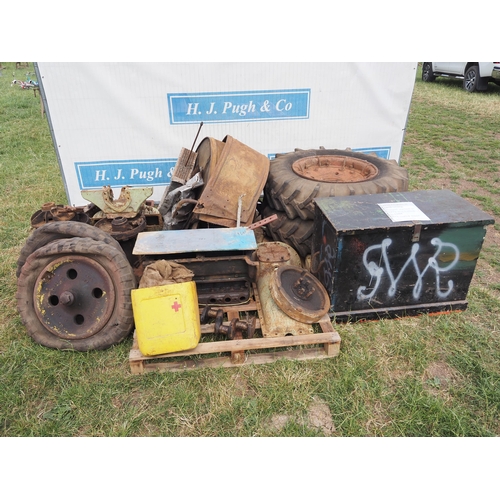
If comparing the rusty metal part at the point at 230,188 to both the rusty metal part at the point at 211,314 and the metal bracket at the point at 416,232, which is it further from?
the metal bracket at the point at 416,232

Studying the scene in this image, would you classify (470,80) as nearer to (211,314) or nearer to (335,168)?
(335,168)

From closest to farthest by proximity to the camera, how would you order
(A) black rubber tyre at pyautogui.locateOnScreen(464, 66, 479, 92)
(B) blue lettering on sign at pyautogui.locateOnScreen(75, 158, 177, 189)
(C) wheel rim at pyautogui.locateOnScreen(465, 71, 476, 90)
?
1. (B) blue lettering on sign at pyautogui.locateOnScreen(75, 158, 177, 189)
2. (A) black rubber tyre at pyautogui.locateOnScreen(464, 66, 479, 92)
3. (C) wheel rim at pyautogui.locateOnScreen(465, 71, 476, 90)

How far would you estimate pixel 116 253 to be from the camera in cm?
279

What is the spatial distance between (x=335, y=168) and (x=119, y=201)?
222cm

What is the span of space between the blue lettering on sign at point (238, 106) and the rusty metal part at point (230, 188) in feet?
4.01

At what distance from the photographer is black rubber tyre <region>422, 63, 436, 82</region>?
42.6 feet

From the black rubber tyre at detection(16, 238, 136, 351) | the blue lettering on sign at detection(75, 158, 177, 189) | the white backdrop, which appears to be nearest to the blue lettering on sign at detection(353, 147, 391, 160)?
the white backdrop

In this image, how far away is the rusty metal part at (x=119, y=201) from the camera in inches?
138

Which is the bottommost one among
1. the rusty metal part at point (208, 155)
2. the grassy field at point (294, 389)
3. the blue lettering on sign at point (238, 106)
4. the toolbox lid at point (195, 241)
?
the grassy field at point (294, 389)

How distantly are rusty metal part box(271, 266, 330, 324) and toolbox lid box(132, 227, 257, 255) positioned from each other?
0.35 m

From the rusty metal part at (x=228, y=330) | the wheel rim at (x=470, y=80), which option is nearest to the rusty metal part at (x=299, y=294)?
the rusty metal part at (x=228, y=330)

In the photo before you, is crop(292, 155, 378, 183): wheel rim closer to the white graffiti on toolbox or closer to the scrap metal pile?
the scrap metal pile

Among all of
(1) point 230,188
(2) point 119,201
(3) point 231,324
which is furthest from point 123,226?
(3) point 231,324

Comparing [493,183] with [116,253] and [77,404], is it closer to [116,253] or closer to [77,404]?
[116,253]
